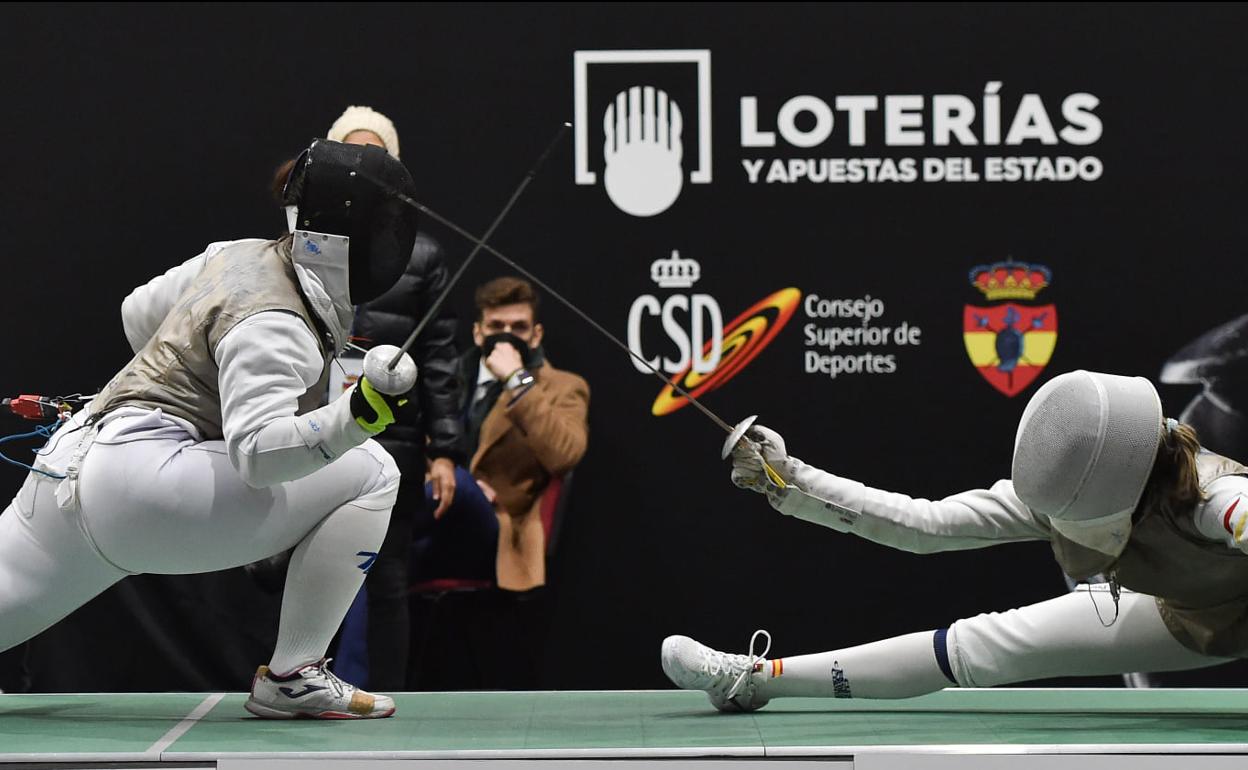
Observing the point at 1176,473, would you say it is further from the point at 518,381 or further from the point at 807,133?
the point at 518,381

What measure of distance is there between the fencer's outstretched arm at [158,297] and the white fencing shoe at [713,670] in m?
1.02

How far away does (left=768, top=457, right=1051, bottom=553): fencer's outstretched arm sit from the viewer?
7.59 feet

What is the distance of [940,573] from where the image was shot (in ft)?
11.5

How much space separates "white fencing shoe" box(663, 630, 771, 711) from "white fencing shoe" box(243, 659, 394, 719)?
518 millimetres

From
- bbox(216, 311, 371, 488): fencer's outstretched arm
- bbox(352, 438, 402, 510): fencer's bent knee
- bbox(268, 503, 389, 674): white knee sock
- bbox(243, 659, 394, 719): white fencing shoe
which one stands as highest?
bbox(216, 311, 371, 488): fencer's outstretched arm

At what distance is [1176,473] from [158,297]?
5.44 feet

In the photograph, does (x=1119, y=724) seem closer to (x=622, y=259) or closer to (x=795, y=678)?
(x=795, y=678)

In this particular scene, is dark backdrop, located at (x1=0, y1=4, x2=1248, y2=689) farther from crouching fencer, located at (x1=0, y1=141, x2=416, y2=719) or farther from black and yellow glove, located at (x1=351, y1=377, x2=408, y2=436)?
black and yellow glove, located at (x1=351, y1=377, x2=408, y2=436)

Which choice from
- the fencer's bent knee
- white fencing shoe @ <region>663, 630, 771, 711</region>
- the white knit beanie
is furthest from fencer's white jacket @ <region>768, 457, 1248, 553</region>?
the white knit beanie

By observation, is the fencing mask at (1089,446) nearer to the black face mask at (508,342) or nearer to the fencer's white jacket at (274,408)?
the fencer's white jacket at (274,408)

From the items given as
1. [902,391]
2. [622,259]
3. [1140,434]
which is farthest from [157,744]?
[902,391]

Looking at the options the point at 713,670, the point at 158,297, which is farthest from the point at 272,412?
the point at 713,670

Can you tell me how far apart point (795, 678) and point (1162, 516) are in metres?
0.67

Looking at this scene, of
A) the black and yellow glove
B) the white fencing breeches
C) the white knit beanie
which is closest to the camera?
the black and yellow glove
